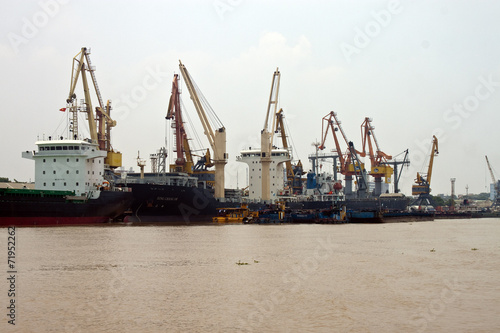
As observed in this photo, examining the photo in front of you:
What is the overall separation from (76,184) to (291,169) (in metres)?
56.6

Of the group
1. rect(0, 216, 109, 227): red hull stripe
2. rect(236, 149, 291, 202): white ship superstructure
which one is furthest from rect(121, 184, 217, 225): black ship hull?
rect(236, 149, 291, 202): white ship superstructure

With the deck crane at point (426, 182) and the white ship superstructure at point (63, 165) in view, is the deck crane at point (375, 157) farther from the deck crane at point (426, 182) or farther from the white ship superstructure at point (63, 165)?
the white ship superstructure at point (63, 165)

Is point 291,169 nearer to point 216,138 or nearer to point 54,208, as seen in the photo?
point 216,138

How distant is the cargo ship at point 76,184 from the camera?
57359mm

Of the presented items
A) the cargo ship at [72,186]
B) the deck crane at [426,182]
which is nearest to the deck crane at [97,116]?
the cargo ship at [72,186]

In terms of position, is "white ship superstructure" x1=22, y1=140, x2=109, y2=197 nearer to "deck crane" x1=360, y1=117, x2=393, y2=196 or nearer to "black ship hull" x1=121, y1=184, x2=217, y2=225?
"black ship hull" x1=121, y1=184, x2=217, y2=225

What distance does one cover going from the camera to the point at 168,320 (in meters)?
15.9

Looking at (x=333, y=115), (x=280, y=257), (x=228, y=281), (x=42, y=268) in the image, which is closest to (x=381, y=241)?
(x=280, y=257)

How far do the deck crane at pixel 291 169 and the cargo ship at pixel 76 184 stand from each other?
42267 mm

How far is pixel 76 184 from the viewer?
2511 inches

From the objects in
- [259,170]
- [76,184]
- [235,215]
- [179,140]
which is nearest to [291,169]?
[259,170]

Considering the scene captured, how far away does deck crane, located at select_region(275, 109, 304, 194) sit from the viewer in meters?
106

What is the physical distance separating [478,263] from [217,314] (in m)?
16.3

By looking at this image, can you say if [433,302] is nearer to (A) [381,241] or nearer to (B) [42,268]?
(B) [42,268]
